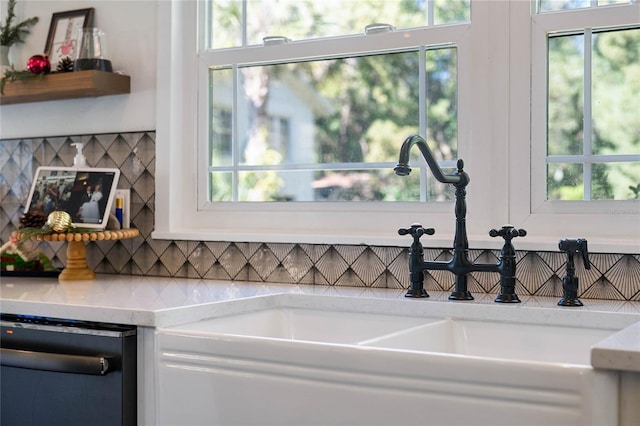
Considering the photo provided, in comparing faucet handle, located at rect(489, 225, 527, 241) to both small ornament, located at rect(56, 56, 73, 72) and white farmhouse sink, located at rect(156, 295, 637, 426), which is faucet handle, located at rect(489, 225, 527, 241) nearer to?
white farmhouse sink, located at rect(156, 295, 637, 426)

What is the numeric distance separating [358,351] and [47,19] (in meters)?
2.08

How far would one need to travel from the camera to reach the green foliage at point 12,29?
9.87 feet

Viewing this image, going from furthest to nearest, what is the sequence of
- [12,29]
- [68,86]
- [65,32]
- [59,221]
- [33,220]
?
[12,29] → [65,32] → [68,86] → [33,220] → [59,221]

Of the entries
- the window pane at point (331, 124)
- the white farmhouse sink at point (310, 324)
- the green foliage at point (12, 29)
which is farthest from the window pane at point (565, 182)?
the green foliage at point (12, 29)

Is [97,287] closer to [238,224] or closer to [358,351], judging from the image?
[238,224]

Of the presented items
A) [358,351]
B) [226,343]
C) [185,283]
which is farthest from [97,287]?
[358,351]

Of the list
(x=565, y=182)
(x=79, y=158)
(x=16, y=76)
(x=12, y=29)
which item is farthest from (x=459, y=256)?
(x=12, y=29)

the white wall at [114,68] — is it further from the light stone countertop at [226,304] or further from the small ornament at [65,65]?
the light stone countertop at [226,304]

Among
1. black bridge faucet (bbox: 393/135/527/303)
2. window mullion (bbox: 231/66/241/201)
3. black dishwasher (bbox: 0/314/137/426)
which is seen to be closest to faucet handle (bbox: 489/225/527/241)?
black bridge faucet (bbox: 393/135/527/303)

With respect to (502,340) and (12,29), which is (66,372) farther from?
(12,29)

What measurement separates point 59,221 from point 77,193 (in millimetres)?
205

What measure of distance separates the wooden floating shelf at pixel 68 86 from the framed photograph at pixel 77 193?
26 cm

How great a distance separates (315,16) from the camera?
2.56 meters

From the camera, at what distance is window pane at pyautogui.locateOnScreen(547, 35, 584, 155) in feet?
7.02
